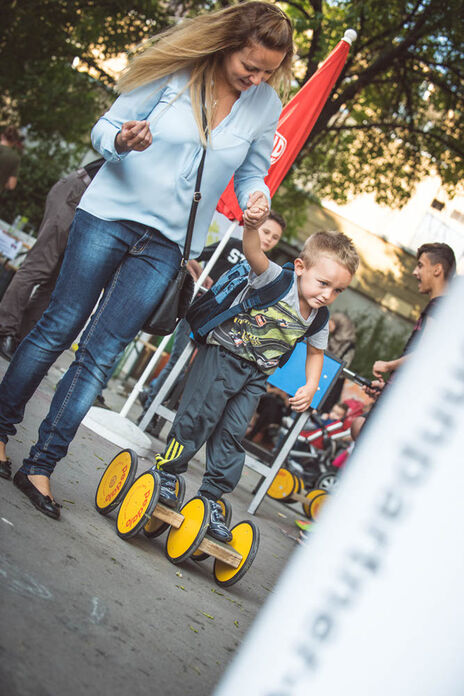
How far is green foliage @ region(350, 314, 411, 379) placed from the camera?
19.3m

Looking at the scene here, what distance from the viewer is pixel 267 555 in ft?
14.7

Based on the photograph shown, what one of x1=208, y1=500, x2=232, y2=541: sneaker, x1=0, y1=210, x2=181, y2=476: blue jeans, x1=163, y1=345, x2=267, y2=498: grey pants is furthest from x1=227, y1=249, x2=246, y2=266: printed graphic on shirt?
x1=0, y1=210, x2=181, y2=476: blue jeans

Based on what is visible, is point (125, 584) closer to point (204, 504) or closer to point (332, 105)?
point (204, 504)

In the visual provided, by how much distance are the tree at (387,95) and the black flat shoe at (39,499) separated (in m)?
10.9

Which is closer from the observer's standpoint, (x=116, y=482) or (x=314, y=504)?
(x=116, y=482)

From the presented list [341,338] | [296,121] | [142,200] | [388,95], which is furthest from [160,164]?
[388,95]

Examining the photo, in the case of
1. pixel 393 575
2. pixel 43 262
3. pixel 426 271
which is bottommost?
pixel 393 575

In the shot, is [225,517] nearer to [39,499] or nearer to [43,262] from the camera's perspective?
[39,499]

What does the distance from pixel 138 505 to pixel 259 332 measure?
1.02 m

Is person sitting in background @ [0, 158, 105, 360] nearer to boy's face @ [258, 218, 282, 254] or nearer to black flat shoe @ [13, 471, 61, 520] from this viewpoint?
boy's face @ [258, 218, 282, 254]

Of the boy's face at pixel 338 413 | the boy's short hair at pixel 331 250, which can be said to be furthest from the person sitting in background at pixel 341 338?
the boy's short hair at pixel 331 250

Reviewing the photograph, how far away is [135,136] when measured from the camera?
100.0 inches

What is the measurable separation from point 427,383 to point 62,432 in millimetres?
2217

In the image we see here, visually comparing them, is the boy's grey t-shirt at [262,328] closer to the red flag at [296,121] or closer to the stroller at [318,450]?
the red flag at [296,121]
